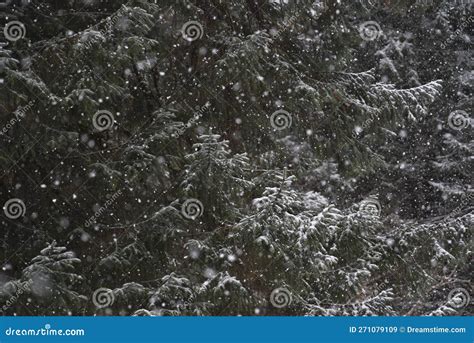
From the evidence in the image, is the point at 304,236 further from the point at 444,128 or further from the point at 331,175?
the point at 444,128

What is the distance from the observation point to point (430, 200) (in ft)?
55.3

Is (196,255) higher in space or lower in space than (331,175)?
lower

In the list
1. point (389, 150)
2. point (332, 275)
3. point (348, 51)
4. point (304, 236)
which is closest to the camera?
point (304, 236)

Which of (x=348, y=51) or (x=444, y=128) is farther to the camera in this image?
(x=444, y=128)

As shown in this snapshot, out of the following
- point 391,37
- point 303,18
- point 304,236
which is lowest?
point 304,236

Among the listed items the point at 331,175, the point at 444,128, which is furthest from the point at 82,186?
the point at 444,128

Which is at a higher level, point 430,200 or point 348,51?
point 348,51

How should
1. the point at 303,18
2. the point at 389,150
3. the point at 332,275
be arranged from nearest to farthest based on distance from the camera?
1. the point at 332,275
2. the point at 303,18
3. the point at 389,150

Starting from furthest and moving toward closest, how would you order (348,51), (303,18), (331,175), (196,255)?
1. (331,175)
2. (348,51)
3. (303,18)
4. (196,255)

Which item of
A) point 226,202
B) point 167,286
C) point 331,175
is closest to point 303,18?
point 226,202

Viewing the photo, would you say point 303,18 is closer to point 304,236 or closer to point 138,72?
point 138,72

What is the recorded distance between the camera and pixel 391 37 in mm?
16969

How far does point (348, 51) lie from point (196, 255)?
4231 mm

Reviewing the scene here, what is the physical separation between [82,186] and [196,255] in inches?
59.2
